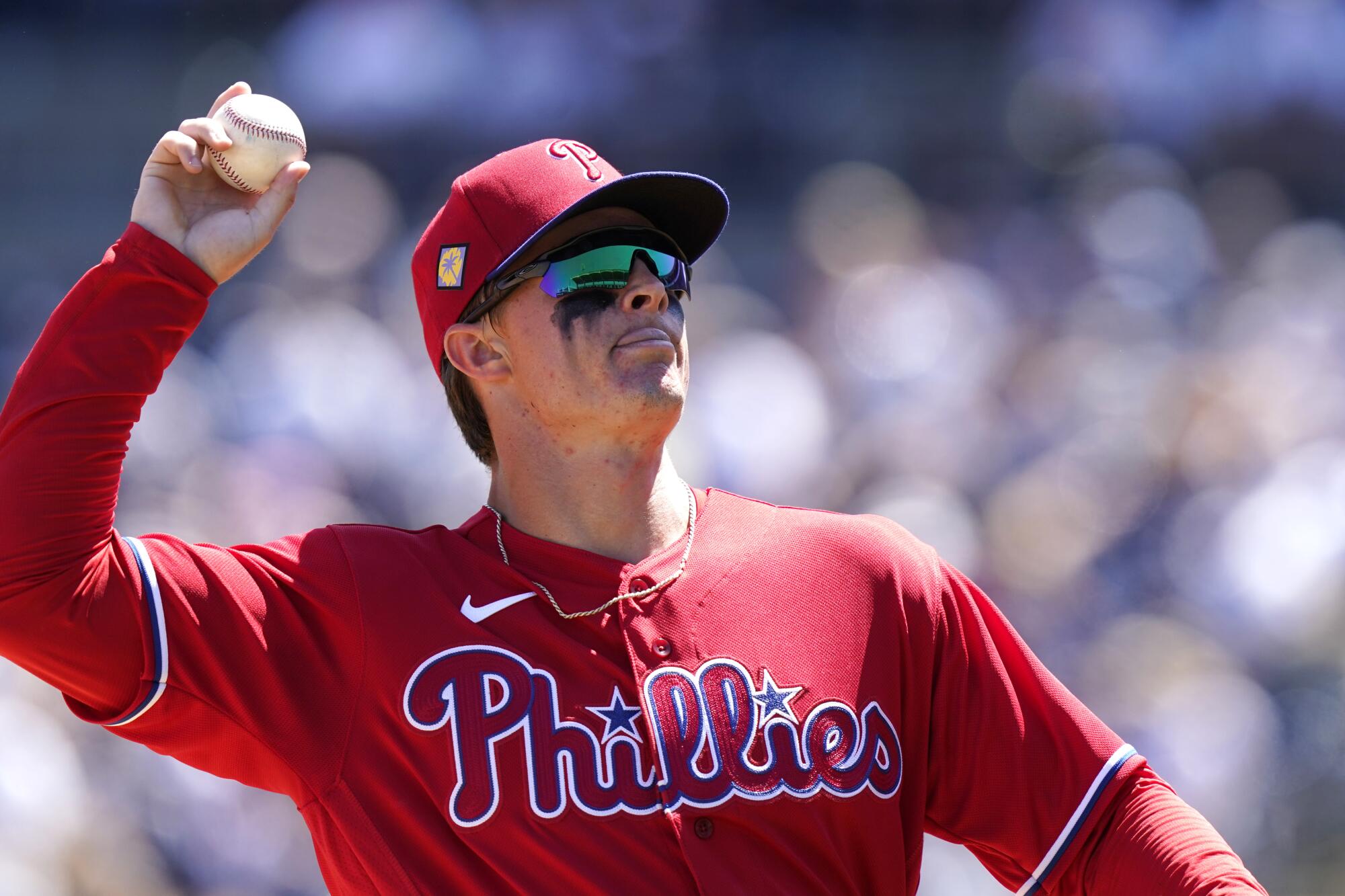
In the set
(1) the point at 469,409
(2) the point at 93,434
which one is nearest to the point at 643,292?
(1) the point at 469,409

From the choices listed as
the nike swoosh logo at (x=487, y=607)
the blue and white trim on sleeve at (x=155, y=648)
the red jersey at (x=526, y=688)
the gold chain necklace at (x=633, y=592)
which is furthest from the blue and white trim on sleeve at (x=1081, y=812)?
the blue and white trim on sleeve at (x=155, y=648)

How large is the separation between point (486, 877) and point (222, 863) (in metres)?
2.82

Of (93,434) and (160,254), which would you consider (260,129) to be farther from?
(93,434)

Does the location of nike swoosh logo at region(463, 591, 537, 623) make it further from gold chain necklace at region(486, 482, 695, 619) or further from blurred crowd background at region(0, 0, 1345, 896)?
blurred crowd background at region(0, 0, 1345, 896)

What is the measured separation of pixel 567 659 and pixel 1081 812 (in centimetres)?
69

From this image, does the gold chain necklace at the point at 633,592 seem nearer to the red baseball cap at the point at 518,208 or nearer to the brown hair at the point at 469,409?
the brown hair at the point at 469,409

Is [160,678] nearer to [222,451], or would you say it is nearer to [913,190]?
[222,451]

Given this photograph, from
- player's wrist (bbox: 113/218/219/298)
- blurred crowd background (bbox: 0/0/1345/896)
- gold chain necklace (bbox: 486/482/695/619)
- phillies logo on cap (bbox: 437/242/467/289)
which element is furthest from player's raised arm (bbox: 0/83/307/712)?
blurred crowd background (bbox: 0/0/1345/896)

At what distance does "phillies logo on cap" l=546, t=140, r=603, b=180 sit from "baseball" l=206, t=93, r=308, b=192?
38 cm

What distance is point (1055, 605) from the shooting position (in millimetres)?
4609

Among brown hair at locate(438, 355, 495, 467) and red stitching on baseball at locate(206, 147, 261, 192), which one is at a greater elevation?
red stitching on baseball at locate(206, 147, 261, 192)

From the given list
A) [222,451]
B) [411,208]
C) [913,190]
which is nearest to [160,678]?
[222,451]

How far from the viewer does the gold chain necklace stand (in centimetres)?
173

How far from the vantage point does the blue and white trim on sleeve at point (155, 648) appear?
5.03ft
